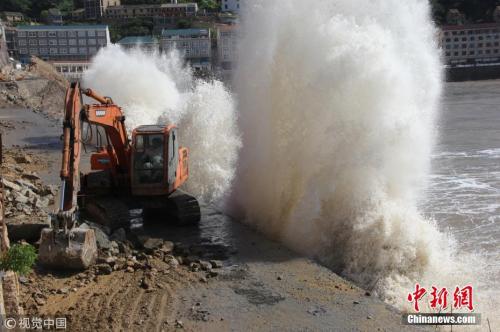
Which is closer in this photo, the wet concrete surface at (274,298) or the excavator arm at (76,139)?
the wet concrete surface at (274,298)

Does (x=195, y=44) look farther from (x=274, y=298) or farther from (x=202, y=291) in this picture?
(x=274, y=298)

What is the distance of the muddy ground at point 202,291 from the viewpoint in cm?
813

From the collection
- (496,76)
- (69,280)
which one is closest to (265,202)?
(69,280)

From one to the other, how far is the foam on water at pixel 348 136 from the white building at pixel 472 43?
10989cm

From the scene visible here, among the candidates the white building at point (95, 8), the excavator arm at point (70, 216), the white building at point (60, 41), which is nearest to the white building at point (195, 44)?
the white building at point (60, 41)

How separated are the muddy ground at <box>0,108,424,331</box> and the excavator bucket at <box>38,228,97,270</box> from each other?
0.57 ft

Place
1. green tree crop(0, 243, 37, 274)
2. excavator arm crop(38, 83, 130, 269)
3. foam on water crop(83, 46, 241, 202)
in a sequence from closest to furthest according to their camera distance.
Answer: green tree crop(0, 243, 37, 274) → excavator arm crop(38, 83, 130, 269) → foam on water crop(83, 46, 241, 202)

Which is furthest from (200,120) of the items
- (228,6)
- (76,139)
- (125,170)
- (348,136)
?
(228,6)

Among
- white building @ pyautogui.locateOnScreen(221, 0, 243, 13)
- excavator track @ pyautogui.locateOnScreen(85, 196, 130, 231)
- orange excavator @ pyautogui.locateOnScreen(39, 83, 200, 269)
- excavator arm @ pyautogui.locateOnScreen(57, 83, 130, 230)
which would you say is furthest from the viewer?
white building @ pyautogui.locateOnScreen(221, 0, 243, 13)

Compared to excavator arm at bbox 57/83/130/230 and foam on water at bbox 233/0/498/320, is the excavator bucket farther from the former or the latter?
foam on water at bbox 233/0/498/320

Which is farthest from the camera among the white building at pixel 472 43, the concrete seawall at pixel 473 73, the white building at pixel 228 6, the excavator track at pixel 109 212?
the white building at pixel 228 6

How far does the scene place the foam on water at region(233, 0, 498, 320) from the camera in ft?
35.7

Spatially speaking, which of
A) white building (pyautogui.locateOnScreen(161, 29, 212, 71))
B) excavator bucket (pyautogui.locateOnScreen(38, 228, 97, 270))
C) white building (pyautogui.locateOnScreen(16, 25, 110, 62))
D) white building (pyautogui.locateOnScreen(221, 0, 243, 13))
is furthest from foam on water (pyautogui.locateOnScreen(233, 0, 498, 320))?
white building (pyautogui.locateOnScreen(221, 0, 243, 13))

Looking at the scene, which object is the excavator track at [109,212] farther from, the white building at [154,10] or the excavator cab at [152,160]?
the white building at [154,10]
